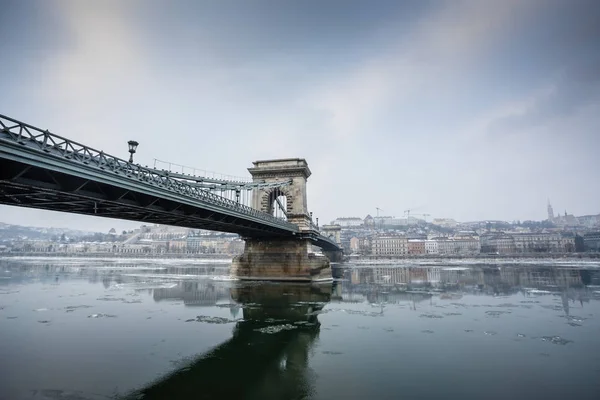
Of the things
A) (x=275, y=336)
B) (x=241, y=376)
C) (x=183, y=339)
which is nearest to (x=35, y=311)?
(x=183, y=339)

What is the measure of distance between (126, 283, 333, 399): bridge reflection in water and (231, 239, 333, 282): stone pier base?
18.6 m

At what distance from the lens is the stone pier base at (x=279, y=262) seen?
3772 centimetres

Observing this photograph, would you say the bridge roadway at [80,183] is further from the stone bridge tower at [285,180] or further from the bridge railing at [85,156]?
the stone bridge tower at [285,180]

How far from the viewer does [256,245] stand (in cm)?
4012

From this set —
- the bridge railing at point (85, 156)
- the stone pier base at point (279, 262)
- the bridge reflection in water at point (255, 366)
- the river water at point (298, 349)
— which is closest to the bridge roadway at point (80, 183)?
the bridge railing at point (85, 156)

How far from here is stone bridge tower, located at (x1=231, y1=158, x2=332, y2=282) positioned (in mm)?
38031

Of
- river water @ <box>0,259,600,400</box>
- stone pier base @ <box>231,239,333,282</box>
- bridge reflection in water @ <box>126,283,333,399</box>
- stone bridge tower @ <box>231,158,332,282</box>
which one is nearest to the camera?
bridge reflection in water @ <box>126,283,333,399</box>

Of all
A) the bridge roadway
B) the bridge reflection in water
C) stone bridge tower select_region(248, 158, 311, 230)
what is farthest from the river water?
stone bridge tower select_region(248, 158, 311, 230)

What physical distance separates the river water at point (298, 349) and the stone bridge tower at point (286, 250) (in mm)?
15112

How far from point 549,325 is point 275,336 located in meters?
12.8

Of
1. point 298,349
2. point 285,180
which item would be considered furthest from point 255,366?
point 285,180

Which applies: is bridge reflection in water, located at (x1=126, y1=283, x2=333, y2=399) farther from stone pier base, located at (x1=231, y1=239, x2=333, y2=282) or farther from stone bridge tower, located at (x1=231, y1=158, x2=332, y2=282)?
stone bridge tower, located at (x1=231, y1=158, x2=332, y2=282)

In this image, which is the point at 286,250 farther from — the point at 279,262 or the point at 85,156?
the point at 85,156

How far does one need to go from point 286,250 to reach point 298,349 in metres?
26.7
